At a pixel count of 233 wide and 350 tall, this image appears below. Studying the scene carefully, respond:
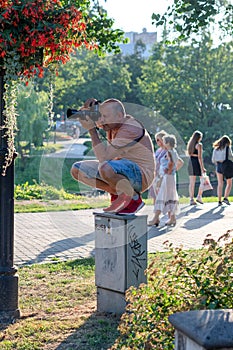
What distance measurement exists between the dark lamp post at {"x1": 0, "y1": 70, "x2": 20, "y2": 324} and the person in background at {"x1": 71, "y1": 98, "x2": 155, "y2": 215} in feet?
2.19

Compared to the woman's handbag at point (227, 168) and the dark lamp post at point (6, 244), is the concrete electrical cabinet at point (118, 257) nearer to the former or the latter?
the dark lamp post at point (6, 244)

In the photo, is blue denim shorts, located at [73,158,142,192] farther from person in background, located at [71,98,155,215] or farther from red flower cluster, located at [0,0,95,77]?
red flower cluster, located at [0,0,95,77]

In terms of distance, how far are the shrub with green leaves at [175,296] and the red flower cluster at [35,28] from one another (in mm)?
2370

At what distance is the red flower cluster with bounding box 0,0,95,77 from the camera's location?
214 inches

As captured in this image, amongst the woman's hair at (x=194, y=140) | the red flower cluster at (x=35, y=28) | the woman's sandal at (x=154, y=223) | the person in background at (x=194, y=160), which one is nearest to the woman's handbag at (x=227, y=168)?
the person in background at (x=194, y=160)

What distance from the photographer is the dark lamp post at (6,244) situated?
5.93 meters

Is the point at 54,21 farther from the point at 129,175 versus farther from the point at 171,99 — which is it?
the point at 171,99

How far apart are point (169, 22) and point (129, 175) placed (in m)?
3.27

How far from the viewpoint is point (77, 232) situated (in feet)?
38.4

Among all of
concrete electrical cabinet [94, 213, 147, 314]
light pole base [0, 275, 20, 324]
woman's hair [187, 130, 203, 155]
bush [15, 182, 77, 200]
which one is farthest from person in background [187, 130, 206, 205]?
light pole base [0, 275, 20, 324]

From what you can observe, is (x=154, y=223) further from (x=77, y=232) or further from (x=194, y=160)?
(x=194, y=160)

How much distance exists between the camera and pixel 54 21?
5629 mm

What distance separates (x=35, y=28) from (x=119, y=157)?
1.44m

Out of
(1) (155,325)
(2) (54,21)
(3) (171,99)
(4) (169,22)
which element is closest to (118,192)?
(2) (54,21)
